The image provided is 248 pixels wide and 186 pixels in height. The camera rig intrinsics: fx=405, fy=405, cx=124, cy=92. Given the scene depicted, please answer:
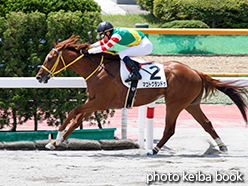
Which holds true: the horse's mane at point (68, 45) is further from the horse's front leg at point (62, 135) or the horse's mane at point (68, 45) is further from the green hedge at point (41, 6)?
the green hedge at point (41, 6)

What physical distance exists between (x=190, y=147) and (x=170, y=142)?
39cm

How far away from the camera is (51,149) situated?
19.9 feet

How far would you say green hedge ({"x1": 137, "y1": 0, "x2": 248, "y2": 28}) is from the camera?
54.4 feet

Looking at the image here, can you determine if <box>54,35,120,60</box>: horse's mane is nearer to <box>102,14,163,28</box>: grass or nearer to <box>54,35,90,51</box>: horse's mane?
<box>54,35,90,51</box>: horse's mane

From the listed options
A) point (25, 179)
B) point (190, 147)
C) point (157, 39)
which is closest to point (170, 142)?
point (190, 147)

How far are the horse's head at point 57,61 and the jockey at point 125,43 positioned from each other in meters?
0.20

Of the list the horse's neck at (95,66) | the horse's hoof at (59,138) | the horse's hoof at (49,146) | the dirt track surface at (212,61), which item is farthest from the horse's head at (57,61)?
the dirt track surface at (212,61)

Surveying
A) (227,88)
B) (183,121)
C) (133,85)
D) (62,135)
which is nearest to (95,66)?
(133,85)

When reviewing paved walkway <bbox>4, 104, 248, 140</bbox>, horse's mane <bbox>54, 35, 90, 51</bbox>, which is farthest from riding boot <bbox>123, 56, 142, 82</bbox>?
paved walkway <bbox>4, 104, 248, 140</bbox>

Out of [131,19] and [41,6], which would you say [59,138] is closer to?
[41,6]

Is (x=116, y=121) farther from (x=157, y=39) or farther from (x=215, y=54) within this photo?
(x=215, y=54)

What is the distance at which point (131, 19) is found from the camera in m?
19.0

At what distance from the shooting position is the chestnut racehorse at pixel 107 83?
5742 mm

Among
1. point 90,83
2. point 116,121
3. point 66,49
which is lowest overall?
point 116,121
